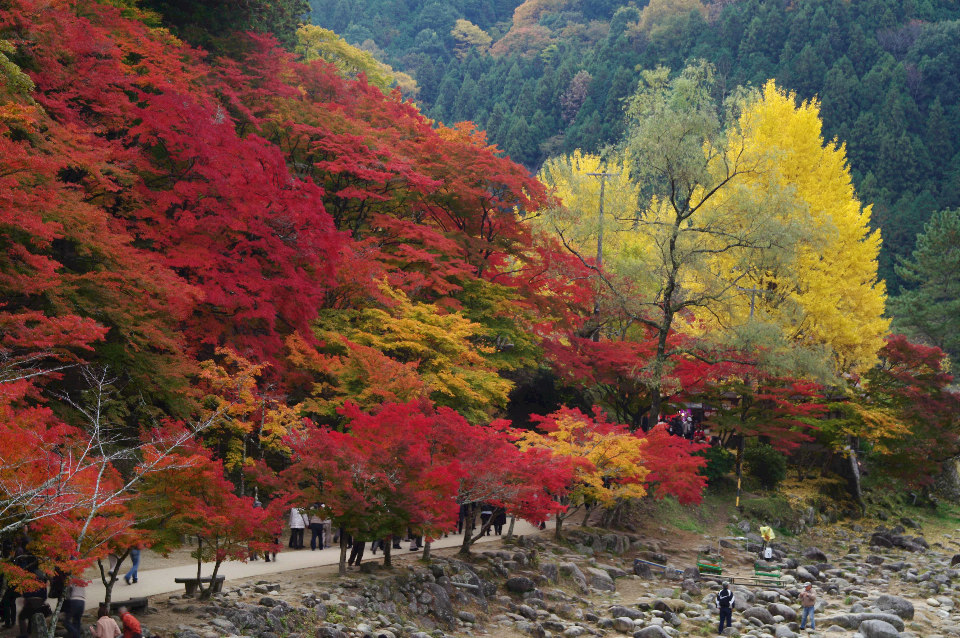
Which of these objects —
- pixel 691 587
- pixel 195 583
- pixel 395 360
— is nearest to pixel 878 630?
pixel 691 587

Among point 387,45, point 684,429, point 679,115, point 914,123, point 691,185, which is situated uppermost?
point 387,45

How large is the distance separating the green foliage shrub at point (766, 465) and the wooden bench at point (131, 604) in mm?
23316

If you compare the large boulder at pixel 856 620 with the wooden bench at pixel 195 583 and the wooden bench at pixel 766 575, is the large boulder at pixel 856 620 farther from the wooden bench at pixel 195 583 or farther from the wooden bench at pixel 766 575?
the wooden bench at pixel 195 583

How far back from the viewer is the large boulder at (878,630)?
1673 cm

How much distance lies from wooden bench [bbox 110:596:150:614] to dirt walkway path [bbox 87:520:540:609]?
2.48 ft

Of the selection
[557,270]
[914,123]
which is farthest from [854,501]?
[914,123]

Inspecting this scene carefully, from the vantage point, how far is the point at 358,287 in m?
21.4

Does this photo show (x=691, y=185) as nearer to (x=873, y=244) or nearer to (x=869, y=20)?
(x=873, y=244)

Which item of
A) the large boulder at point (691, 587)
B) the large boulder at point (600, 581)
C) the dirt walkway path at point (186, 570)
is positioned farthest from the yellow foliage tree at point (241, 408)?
the large boulder at point (691, 587)

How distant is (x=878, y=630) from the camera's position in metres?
16.8

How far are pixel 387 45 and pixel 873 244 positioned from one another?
272ft

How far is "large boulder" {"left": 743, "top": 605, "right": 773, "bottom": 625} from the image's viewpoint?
60.0ft

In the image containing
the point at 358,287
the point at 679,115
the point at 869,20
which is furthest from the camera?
the point at 869,20

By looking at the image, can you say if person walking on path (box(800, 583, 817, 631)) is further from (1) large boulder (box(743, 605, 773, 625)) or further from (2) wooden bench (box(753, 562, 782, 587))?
(2) wooden bench (box(753, 562, 782, 587))
